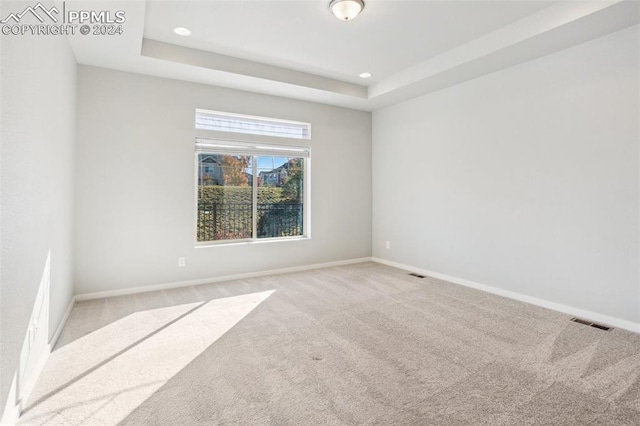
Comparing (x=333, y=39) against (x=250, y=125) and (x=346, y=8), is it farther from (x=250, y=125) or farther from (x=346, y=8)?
(x=250, y=125)

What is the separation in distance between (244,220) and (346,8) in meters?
3.05

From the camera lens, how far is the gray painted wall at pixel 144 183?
145 inches

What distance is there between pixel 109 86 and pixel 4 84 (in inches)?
102

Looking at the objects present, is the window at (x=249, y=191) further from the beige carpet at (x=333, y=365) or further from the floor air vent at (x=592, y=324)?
the floor air vent at (x=592, y=324)

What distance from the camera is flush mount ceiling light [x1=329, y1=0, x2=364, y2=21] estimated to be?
9.16ft

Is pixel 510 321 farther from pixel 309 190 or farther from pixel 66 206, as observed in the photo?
pixel 66 206

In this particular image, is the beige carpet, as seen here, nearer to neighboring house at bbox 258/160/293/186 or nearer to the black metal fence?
the black metal fence

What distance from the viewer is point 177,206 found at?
4.20 meters

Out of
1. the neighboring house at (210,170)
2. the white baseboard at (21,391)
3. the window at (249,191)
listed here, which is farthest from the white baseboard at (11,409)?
the neighboring house at (210,170)

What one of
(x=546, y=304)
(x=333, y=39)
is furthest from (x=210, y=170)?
(x=546, y=304)

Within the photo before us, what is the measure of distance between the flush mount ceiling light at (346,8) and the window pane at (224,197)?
247cm

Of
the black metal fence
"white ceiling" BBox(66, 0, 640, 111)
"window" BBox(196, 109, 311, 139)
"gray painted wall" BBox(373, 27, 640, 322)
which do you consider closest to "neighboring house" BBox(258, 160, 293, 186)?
the black metal fence

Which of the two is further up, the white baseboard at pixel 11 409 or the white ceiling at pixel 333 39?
the white ceiling at pixel 333 39

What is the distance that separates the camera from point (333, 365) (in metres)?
2.28
